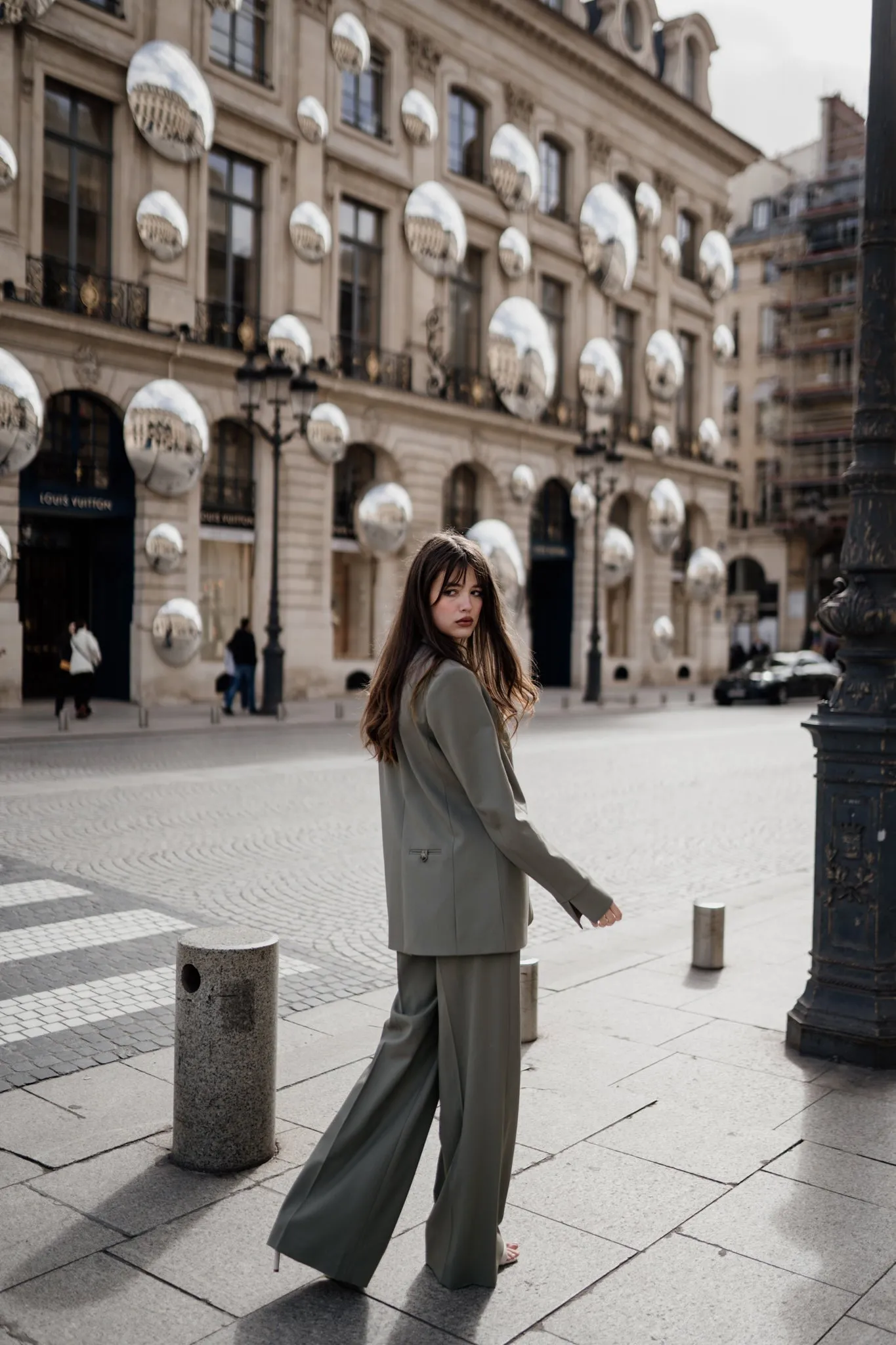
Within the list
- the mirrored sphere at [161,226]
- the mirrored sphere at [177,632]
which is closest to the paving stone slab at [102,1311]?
the mirrored sphere at [177,632]

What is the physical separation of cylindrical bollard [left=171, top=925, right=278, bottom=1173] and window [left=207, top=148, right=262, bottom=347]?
24705 millimetres

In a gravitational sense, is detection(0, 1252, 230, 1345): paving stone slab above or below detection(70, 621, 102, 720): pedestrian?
below

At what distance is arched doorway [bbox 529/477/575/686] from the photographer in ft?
124

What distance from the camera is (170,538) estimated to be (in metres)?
24.0

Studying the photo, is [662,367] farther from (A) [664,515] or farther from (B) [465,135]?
(B) [465,135]

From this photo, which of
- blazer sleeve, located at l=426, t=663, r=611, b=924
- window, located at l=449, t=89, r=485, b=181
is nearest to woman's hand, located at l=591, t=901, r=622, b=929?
blazer sleeve, located at l=426, t=663, r=611, b=924

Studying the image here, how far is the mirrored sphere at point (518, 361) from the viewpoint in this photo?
25766mm

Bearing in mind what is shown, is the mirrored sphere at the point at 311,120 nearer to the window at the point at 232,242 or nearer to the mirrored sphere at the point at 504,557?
the window at the point at 232,242

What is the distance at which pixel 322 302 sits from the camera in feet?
97.7

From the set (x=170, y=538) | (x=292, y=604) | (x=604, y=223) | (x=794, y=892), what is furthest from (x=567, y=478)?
(x=794, y=892)

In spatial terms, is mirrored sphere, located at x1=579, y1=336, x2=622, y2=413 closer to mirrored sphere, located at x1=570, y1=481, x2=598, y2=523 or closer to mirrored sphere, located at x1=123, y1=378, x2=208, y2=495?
mirrored sphere, located at x1=570, y1=481, x2=598, y2=523

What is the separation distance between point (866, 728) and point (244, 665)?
2013 centimetres

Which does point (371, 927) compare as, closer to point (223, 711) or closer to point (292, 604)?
point (223, 711)

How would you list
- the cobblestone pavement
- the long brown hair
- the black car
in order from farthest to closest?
1. the black car
2. the cobblestone pavement
3. the long brown hair
